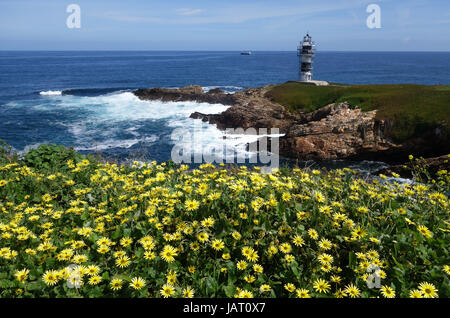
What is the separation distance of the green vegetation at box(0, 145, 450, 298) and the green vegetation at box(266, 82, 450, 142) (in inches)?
1304

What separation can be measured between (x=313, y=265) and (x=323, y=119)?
36823mm

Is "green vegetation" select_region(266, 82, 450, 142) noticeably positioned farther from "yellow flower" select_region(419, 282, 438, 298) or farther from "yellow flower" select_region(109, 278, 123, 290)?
"yellow flower" select_region(109, 278, 123, 290)

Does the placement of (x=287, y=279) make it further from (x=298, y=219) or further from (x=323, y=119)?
(x=323, y=119)

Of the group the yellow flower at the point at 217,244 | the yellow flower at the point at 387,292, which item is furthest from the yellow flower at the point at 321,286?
A: the yellow flower at the point at 217,244

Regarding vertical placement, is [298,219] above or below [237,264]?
above

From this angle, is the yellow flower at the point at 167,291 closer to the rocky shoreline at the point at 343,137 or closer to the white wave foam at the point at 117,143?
the rocky shoreline at the point at 343,137

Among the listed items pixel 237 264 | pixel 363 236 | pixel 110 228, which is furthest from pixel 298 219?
pixel 110 228

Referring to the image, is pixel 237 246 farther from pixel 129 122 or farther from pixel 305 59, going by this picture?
pixel 305 59

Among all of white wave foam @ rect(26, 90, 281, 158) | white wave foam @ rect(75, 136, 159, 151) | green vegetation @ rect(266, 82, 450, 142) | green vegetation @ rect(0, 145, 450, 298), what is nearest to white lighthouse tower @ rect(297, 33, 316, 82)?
green vegetation @ rect(266, 82, 450, 142)

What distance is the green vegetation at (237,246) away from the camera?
3129 mm

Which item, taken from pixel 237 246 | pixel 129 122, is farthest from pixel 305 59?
pixel 237 246

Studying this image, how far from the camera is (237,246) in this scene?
12.4ft
